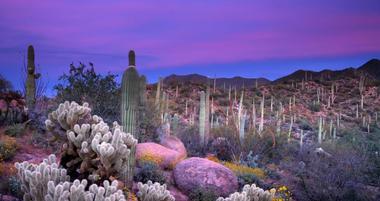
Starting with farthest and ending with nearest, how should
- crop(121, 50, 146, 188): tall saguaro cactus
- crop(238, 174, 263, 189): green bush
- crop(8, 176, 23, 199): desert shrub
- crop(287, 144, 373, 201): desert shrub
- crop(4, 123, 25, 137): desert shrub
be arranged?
crop(4, 123, 25, 137): desert shrub → crop(238, 174, 263, 189): green bush → crop(287, 144, 373, 201): desert shrub → crop(121, 50, 146, 188): tall saguaro cactus → crop(8, 176, 23, 199): desert shrub

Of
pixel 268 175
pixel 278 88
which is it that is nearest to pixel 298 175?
pixel 268 175

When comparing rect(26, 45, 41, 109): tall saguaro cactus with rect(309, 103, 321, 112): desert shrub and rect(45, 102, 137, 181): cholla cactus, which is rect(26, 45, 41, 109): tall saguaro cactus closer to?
rect(45, 102, 137, 181): cholla cactus

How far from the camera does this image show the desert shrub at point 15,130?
484 inches

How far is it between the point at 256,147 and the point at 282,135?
2332mm

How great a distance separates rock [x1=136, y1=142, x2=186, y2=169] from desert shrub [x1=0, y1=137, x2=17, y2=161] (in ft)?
9.30

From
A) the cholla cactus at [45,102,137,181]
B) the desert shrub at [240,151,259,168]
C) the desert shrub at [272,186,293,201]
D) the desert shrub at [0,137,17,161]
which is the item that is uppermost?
the cholla cactus at [45,102,137,181]

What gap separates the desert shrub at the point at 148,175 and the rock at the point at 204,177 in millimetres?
517

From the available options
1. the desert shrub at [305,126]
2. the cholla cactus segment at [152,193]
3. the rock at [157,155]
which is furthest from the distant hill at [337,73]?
the cholla cactus segment at [152,193]

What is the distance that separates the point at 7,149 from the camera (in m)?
10.5

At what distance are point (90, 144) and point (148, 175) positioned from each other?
204 inches

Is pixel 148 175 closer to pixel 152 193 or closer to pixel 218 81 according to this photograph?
pixel 152 193

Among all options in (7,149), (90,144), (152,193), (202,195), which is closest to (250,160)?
(202,195)

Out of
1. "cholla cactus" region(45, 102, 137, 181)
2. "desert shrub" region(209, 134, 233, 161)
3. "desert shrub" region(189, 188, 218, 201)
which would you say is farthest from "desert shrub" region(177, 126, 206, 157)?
"cholla cactus" region(45, 102, 137, 181)

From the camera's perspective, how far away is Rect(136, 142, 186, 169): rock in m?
11.7
